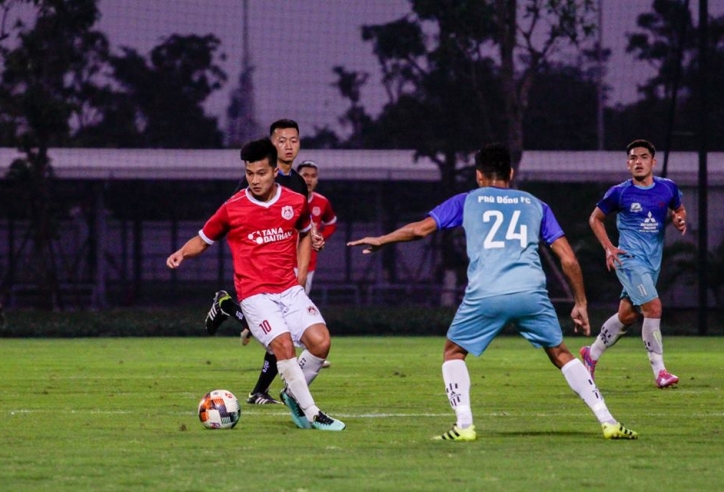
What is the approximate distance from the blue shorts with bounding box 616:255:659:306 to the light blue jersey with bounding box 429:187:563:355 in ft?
18.9

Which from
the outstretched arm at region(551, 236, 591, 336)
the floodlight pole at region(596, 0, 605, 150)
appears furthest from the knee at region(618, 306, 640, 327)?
the floodlight pole at region(596, 0, 605, 150)

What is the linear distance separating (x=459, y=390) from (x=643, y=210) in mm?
6241

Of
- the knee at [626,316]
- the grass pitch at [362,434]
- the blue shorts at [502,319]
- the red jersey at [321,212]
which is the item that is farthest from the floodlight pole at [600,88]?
the blue shorts at [502,319]

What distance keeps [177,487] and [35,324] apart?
22612mm

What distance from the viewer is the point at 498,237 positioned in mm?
9000

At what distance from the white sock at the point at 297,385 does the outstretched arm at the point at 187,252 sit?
1.03m

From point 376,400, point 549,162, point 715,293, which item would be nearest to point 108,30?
point 549,162

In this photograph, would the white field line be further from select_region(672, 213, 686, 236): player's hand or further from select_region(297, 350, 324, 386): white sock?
select_region(672, 213, 686, 236): player's hand

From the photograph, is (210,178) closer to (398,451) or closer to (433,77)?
(433,77)

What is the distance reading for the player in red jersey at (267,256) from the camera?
1004 centimetres

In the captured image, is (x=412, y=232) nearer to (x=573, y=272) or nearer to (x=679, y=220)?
(x=573, y=272)

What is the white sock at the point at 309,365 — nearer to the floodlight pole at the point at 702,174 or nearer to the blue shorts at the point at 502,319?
the blue shorts at the point at 502,319

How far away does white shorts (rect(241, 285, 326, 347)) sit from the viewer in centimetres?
1001

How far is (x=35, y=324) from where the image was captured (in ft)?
94.3
